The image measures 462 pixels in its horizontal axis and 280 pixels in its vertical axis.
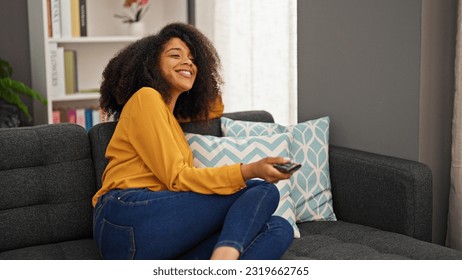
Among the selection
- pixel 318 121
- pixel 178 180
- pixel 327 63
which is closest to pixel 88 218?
pixel 178 180

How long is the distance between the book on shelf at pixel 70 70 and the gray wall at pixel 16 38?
220mm

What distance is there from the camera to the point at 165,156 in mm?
2090

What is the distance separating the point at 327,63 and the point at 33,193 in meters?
1.24

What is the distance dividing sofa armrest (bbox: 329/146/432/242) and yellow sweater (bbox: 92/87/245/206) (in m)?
0.59

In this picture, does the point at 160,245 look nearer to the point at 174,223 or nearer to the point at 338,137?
the point at 174,223

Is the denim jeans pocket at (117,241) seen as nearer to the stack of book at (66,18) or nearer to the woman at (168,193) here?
the woman at (168,193)

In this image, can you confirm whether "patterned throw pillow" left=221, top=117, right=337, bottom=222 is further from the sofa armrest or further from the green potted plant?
the green potted plant

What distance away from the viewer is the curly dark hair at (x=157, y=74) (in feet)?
7.73

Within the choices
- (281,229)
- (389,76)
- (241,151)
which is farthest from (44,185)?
(389,76)

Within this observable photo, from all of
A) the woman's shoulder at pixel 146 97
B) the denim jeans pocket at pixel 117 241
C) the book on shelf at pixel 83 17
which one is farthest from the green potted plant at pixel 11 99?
the denim jeans pocket at pixel 117 241

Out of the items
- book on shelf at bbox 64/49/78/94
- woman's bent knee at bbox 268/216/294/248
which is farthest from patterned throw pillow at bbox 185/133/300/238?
book on shelf at bbox 64/49/78/94

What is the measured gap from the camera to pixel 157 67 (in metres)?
2.36

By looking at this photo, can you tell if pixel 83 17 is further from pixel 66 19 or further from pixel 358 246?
pixel 358 246

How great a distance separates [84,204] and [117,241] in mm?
361
